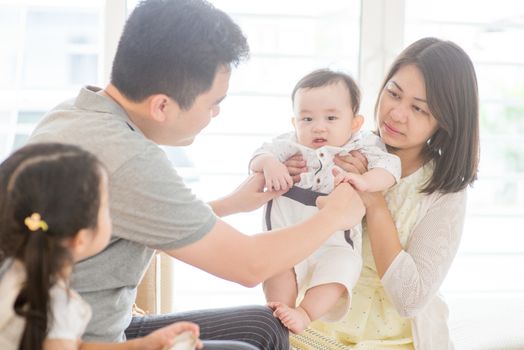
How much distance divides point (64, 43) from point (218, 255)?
1.76m

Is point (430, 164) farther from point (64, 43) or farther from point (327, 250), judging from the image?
point (64, 43)

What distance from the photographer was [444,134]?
6.54ft

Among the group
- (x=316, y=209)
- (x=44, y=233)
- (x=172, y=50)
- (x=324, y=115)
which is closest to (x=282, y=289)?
(x=316, y=209)

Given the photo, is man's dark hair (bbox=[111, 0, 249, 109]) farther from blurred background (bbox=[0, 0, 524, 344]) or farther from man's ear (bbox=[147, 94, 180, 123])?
blurred background (bbox=[0, 0, 524, 344])

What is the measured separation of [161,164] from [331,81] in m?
0.69

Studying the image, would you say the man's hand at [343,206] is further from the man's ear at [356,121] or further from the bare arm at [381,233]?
the man's ear at [356,121]

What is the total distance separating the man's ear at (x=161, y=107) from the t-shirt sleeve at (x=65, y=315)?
0.45 m

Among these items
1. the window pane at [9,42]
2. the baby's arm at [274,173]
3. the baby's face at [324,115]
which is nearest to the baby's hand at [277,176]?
the baby's arm at [274,173]

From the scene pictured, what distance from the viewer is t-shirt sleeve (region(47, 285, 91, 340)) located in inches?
49.4

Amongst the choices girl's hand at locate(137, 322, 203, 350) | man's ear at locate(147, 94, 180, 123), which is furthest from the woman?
girl's hand at locate(137, 322, 203, 350)

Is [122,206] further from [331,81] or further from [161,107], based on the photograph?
[331,81]

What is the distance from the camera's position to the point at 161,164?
4.79 ft

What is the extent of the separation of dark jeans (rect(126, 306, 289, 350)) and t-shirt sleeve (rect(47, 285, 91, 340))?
426 mm

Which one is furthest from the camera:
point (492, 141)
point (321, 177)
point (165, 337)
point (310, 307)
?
point (492, 141)
